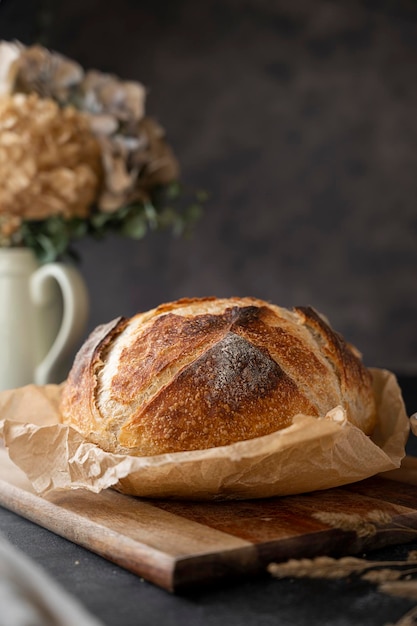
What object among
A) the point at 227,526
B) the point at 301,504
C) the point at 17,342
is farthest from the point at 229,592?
the point at 17,342

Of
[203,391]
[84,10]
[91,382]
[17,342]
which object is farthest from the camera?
[84,10]

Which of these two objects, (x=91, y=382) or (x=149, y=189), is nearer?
(x=91, y=382)

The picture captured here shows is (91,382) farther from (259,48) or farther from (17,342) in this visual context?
(259,48)

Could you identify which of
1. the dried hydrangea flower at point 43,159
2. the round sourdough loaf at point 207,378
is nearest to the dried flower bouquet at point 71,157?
the dried hydrangea flower at point 43,159

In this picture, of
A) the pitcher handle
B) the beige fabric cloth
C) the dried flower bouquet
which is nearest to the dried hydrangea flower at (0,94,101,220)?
the dried flower bouquet

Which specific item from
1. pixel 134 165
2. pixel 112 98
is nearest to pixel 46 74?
pixel 112 98

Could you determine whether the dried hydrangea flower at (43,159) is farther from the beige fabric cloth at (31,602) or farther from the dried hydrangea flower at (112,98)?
the beige fabric cloth at (31,602)

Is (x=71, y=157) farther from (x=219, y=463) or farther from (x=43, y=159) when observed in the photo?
(x=219, y=463)
